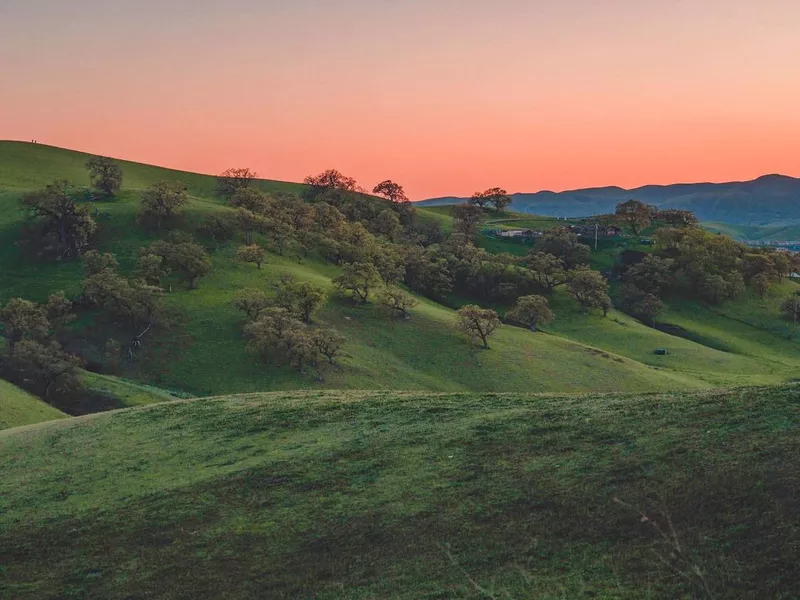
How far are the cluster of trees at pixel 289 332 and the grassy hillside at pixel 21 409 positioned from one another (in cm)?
2707

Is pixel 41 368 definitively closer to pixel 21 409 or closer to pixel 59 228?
pixel 21 409

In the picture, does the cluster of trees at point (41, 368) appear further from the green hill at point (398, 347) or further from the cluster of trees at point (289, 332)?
the cluster of trees at point (289, 332)

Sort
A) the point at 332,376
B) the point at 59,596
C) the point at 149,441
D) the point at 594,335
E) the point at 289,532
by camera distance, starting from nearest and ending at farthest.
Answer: the point at 59,596 → the point at 289,532 → the point at 149,441 → the point at 332,376 → the point at 594,335

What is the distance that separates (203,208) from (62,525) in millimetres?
118535

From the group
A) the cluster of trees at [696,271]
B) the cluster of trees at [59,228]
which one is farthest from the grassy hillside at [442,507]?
the cluster of trees at [696,271]

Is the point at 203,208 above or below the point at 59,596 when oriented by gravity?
above

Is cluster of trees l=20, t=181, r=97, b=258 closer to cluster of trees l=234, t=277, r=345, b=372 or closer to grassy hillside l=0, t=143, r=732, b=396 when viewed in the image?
grassy hillside l=0, t=143, r=732, b=396

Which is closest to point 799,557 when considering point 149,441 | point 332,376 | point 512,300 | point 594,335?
point 149,441

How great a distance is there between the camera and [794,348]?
412 feet

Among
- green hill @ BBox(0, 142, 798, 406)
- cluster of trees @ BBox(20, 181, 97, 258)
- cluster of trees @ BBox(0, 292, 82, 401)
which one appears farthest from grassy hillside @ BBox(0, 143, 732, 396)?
cluster of trees @ BBox(0, 292, 82, 401)

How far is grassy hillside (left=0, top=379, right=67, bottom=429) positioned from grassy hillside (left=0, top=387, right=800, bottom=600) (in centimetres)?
2317

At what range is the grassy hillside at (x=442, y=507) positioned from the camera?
17875mm

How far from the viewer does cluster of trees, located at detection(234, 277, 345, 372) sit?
83625 millimetres

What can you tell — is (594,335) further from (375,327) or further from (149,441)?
(149,441)
